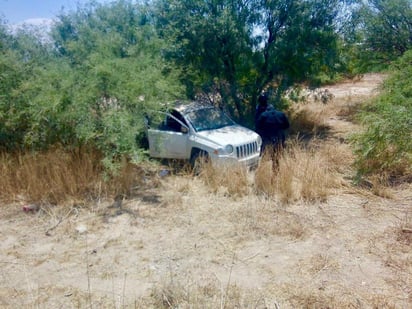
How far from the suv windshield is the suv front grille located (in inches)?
39.4

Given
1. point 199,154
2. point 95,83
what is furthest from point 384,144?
point 95,83

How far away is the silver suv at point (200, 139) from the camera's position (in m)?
6.78

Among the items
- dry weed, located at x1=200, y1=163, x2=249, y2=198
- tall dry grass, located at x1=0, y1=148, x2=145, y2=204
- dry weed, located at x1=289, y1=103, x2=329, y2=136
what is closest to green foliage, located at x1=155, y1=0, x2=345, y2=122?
dry weed, located at x1=289, y1=103, x2=329, y2=136

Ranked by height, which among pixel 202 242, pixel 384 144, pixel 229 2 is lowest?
pixel 202 242

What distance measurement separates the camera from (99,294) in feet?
11.1

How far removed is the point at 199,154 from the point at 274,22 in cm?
525

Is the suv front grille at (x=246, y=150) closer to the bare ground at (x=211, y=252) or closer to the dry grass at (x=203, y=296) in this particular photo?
the bare ground at (x=211, y=252)

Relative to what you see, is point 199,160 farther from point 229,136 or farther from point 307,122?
point 307,122

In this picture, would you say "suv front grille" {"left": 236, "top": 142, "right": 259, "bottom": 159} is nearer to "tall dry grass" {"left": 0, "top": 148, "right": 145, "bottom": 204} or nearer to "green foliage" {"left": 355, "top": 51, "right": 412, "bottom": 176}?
"green foliage" {"left": 355, "top": 51, "right": 412, "bottom": 176}

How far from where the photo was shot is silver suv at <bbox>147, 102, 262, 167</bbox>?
678cm

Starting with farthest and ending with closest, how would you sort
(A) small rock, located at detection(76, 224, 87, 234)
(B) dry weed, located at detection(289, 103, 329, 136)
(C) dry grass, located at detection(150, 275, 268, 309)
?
(B) dry weed, located at detection(289, 103, 329, 136) < (A) small rock, located at detection(76, 224, 87, 234) < (C) dry grass, located at detection(150, 275, 268, 309)

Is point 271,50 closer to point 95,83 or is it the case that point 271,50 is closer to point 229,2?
point 229,2

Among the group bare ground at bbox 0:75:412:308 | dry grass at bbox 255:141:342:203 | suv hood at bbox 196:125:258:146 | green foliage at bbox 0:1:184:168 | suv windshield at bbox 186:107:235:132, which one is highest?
green foliage at bbox 0:1:184:168

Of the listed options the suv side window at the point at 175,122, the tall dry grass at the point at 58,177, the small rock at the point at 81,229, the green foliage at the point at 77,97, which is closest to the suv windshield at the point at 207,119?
the suv side window at the point at 175,122
